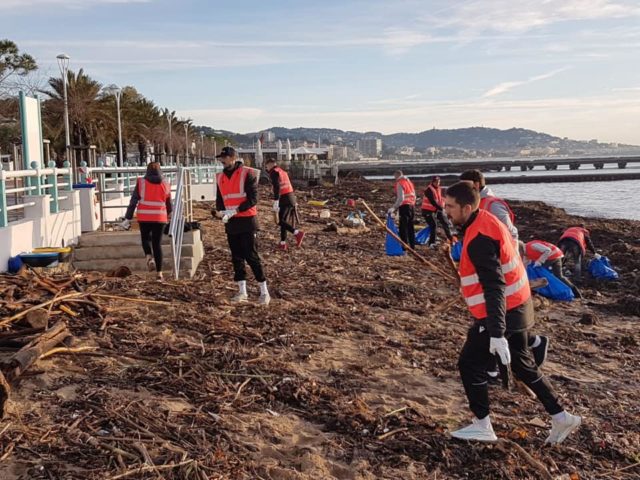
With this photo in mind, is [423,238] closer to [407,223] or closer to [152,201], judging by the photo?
[407,223]

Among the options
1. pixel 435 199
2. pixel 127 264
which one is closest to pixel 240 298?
pixel 127 264

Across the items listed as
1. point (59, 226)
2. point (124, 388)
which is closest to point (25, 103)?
point (59, 226)

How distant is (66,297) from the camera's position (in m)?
6.07

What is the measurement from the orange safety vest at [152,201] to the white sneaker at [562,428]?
618 cm

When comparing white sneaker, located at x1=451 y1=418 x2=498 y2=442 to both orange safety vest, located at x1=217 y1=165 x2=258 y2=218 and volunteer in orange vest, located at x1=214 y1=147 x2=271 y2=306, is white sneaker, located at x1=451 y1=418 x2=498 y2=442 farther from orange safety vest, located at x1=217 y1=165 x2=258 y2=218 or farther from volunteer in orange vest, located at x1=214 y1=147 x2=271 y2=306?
orange safety vest, located at x1=217 y1=165 x2=258 y2=218

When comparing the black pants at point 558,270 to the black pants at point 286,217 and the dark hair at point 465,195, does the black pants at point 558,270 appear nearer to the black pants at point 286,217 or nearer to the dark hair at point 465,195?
the black pants at point 286,217

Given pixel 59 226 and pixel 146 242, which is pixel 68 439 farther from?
pixel 59 226

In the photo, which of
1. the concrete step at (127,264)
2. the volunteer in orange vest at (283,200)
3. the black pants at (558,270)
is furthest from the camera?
the volunteer in orange vest at (283,200)

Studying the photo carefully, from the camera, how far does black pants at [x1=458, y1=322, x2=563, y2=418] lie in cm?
420

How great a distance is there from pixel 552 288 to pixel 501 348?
620cm

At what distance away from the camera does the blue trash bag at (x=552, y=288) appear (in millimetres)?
9578

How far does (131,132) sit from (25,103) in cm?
3866

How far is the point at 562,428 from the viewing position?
4.34 meters

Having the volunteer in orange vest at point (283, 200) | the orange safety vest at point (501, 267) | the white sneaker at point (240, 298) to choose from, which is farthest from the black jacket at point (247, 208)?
the volunteer in orange vest at point (283, 200)
